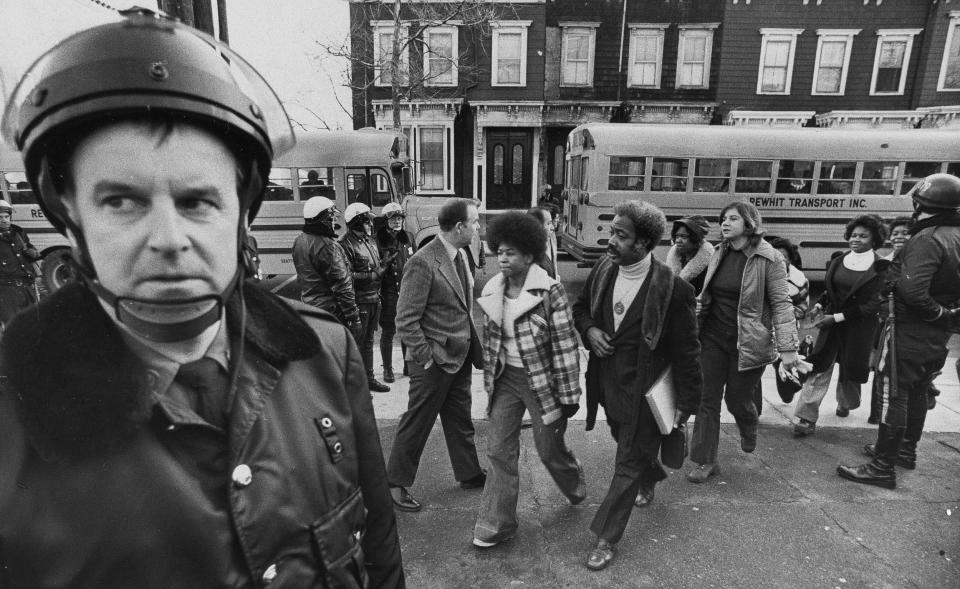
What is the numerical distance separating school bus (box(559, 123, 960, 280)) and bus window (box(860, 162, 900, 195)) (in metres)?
0.02

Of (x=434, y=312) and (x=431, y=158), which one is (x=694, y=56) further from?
(x=434, y=312)

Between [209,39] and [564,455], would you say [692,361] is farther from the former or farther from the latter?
[209,39]

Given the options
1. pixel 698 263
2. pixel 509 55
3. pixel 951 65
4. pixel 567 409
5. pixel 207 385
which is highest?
pixel 509 55

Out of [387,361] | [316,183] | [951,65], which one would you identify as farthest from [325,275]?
[951,65]

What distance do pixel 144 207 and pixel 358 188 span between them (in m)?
10.4

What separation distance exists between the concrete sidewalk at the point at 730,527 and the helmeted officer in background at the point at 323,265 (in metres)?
1.38

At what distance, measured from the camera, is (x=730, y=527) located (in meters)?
3.30

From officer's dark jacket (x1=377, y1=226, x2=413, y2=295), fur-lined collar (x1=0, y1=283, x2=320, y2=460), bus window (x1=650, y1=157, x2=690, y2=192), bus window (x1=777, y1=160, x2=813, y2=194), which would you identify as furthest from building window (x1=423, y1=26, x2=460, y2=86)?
fur-lined collar (x1=0, y1=283, x2=320, y2=460)

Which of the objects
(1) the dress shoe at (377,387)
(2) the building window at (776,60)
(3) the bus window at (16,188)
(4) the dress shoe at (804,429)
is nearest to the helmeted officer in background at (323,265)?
(1) the dress shoe at (377,387)

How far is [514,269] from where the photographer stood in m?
3.08

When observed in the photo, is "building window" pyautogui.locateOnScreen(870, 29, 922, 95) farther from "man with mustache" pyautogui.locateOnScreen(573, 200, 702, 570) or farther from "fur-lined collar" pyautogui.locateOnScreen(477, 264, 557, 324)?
"fur-lined collar" pyautogui.locateOnScreen(477, 264, 557, 324)

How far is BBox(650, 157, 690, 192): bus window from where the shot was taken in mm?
11375

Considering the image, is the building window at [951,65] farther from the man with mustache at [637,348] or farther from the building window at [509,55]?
the man with mustache at [637,348]

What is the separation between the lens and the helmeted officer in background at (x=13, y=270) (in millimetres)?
5534
